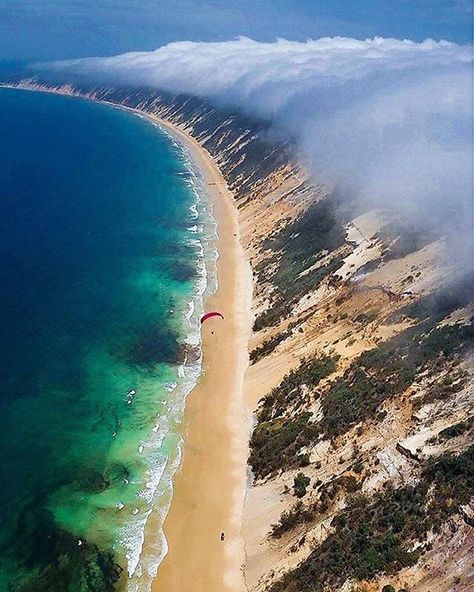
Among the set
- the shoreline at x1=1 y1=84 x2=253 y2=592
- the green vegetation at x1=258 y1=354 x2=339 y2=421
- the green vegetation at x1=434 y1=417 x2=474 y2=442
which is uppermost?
the green vegetation at x1=434 y1=417 x2=474 y2=442

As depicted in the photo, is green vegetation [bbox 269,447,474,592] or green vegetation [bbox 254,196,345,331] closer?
green vegetation [bbox 269,447,474,592]

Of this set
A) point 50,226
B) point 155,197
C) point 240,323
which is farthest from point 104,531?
point 155,197

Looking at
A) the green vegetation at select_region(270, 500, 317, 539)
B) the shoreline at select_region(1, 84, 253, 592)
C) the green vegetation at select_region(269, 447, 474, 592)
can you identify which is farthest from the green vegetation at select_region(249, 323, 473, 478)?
the green vegetation at select_region(269, 447, 474, 592)

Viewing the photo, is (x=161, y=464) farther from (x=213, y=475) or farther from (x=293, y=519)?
(x=293, y=519)

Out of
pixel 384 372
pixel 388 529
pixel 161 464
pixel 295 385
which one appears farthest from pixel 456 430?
pixel 161 464

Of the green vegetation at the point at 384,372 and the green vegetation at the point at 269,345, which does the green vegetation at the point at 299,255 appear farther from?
the green vegetation at the point at 384,372

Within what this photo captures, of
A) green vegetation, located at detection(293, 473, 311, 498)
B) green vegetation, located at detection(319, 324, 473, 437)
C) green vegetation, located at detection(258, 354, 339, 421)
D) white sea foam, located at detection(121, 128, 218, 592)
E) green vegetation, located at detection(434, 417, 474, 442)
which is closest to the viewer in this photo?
green vegetation, located at detection(434, 417, 474, 442)

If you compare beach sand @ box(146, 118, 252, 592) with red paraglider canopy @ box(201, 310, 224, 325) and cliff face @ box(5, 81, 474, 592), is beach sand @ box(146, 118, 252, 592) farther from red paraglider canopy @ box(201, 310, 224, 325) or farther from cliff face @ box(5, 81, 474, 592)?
cliff face @ box(5, 81, 474, 592)

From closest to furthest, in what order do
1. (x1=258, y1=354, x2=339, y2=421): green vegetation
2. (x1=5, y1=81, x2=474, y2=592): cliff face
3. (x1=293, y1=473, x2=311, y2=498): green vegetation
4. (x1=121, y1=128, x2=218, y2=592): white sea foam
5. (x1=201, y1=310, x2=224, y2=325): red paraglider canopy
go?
(x1=5, y1=81, x2=474, y2=592): cliff face < (x1=121, y1=128, x2=218, y2=592): white sea foam < (x1=293, y1=473, x2=311, y2=498): green vegetation < (x1=258, y1=354, x2=339, y2=421): green vegetation < (x1=201, y1=310, x2=224, y2=325): red paraglider canopy
